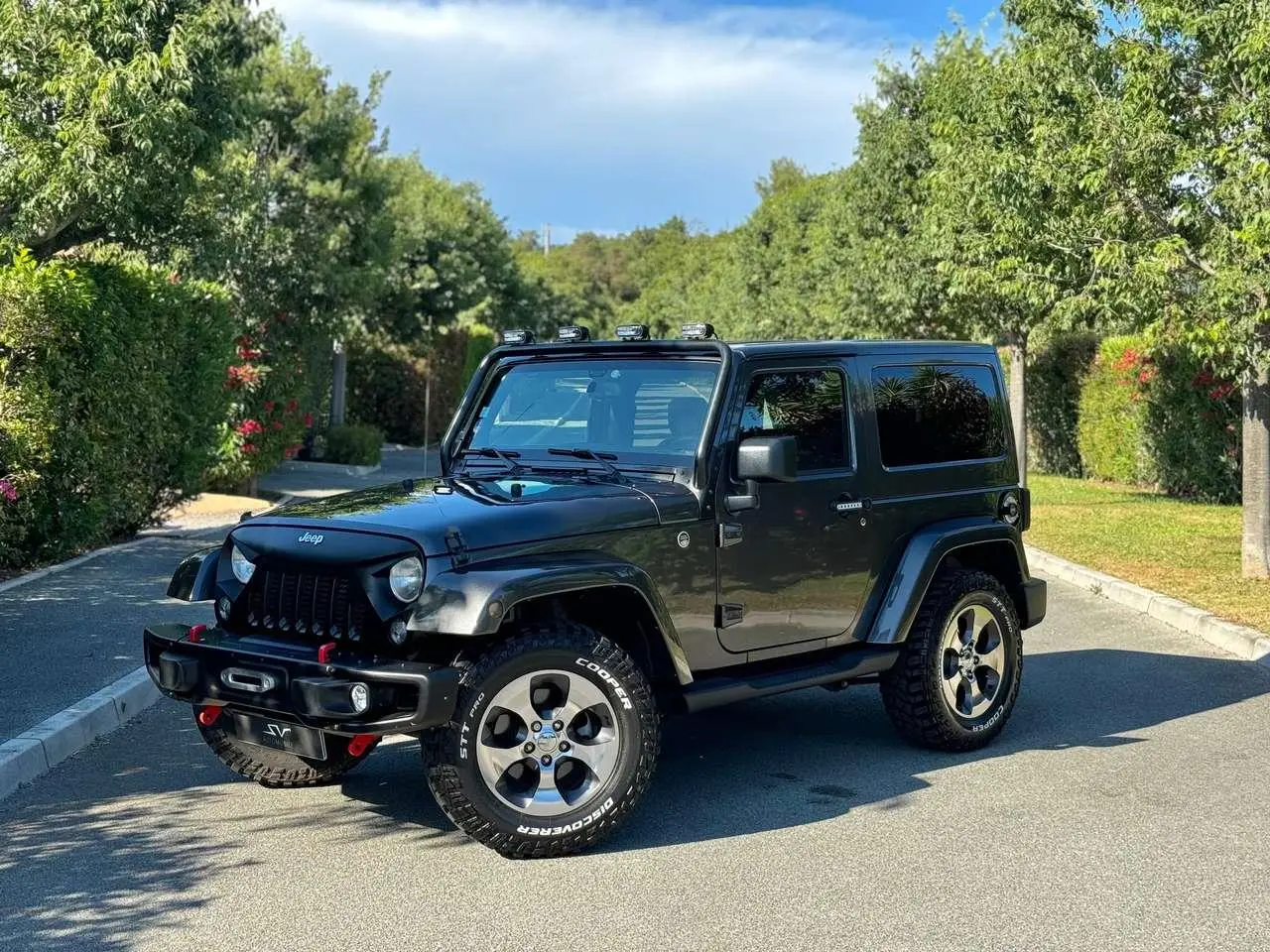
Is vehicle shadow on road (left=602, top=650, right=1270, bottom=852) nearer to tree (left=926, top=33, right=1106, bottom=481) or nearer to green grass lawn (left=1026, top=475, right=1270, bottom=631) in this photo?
green grass lawn (left=1026, top=475, right=1270, bottom=631)

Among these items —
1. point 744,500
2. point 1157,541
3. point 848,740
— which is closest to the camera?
point 744,500

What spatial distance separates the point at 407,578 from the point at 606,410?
1546 millimetres

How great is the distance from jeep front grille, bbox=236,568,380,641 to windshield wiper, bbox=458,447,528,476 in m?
1.21

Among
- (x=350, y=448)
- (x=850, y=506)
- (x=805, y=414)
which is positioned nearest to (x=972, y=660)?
(x=850, y=506)

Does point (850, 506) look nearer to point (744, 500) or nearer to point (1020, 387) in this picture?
point (744, 500)

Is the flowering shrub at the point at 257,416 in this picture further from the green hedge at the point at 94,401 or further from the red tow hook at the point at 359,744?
the red tow hook at the point at 359,744

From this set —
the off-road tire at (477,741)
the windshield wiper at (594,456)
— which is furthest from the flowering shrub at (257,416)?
the off-road tire at (477,741)

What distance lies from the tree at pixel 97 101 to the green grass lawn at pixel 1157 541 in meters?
9.52

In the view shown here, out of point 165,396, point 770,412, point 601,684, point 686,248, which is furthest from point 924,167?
point 686,248

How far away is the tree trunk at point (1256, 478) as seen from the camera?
41.3ft

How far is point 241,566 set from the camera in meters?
5.89

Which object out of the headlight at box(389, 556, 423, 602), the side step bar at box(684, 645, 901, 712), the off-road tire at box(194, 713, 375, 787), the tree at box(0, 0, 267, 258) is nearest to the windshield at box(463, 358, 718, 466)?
the side step bar at box(684, 645, 901, 712)

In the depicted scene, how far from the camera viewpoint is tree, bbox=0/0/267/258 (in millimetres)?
13039

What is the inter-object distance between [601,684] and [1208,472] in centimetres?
1623
